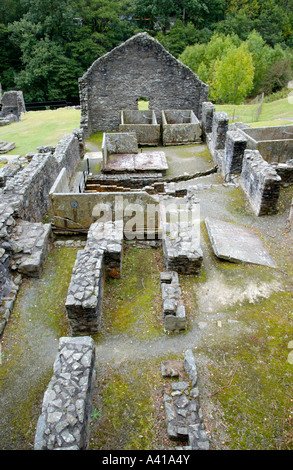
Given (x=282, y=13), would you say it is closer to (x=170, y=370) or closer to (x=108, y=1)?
(x=108, y=1)

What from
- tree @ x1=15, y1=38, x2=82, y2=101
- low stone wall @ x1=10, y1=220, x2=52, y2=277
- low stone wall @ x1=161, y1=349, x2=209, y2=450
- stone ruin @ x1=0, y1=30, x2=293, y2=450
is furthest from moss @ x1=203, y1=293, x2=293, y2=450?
tree @ x1=15, y1=38, x2=82, y2=101

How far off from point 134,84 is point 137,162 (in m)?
6.84

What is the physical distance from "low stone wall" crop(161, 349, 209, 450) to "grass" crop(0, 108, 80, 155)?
15901mm

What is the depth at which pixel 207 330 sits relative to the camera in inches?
247

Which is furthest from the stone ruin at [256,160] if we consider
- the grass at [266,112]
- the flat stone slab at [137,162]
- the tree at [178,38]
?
the tree at [178,38]

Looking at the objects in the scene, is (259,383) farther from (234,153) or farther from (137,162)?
(137,162)

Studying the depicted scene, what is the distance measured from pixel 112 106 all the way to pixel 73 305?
638 inches

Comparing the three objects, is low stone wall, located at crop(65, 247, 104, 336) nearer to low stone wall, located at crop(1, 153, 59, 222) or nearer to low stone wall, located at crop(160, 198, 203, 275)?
low stone wall, located at crop(160, 198, 203, 275)

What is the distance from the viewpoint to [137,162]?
14914 millimetres

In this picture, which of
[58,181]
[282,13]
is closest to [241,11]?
[282,13]

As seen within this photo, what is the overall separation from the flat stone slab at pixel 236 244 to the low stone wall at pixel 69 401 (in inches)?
166

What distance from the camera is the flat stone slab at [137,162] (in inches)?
561

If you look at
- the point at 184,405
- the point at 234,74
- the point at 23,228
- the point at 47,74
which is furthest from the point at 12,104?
the point at 184,405
